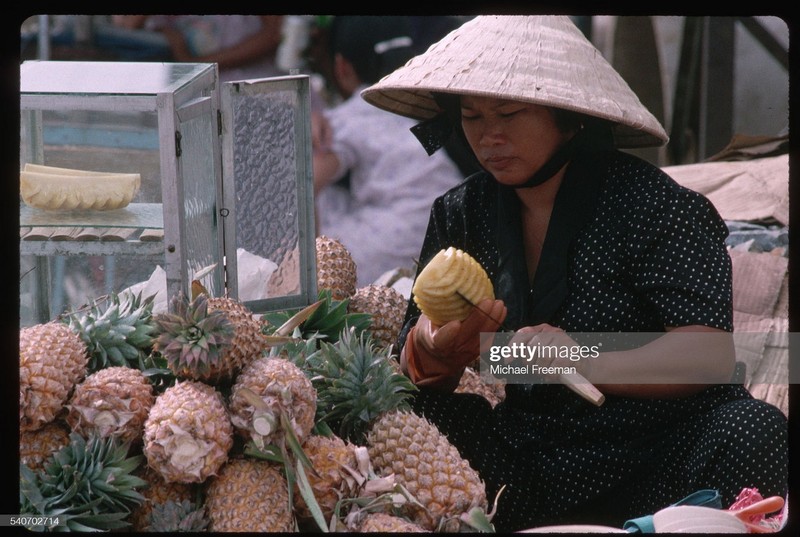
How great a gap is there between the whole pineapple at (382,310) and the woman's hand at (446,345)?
1.06 ft

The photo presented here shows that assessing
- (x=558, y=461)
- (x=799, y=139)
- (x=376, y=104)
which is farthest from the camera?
(x=376, y=104)

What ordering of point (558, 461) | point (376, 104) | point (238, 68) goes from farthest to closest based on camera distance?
point (238, 68)
point (376, 104)
point (558, 461)

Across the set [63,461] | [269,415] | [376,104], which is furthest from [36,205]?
[376,104]

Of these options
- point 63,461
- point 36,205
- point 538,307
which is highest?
point 36,205

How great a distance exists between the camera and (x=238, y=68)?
15.8 ft

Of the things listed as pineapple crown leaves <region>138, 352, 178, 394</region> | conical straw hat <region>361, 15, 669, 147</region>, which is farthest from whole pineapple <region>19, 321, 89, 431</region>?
conical straw hat <region>361, 15, 669, 147</region>

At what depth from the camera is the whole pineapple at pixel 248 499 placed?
6.72ft

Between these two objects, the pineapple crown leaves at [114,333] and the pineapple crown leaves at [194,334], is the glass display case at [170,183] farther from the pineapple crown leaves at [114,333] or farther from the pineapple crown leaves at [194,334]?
the pineapple crown leaves at [194,334]

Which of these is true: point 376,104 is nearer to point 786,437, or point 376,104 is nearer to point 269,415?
point 269,415

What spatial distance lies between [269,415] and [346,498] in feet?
0.86

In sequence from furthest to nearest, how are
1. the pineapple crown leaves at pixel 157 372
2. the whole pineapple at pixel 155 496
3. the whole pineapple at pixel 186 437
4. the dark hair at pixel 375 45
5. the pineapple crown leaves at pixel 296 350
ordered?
1. the dark hair at pixel 375 45
2. the pineapple crown leaves at pixel 296 350
3. the pineapple crown leaves at pixel 157 372
4. the whole pineapple at pixel 155 496
5. the whole pineapple at pixel 186 437

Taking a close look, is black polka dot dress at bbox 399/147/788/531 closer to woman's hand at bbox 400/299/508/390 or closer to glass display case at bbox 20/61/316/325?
woman's hand at bbox 400/299/508/390
